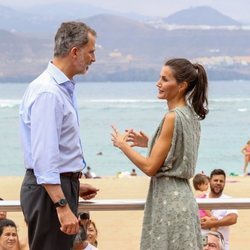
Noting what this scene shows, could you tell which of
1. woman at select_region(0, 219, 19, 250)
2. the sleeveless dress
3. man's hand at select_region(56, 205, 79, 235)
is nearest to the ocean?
woman at select_region(0, 219, 19, 250)

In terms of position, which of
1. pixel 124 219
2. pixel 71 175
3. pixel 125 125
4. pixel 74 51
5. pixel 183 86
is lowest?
pixel 125 125

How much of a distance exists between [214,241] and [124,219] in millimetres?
7230

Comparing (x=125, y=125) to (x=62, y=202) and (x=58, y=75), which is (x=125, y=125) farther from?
(x=62, y=202)

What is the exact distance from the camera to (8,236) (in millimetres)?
6266

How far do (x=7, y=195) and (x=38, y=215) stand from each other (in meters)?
18.7

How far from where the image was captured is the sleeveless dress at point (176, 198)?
469 centimetres

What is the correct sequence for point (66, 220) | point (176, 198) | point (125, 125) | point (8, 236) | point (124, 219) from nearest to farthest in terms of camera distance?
point (66, 220) → point (176, 198) → point (8, 236) → point (124, 219) → point (125, 125)

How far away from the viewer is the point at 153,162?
4.68 metres

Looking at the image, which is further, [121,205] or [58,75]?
[121,205]

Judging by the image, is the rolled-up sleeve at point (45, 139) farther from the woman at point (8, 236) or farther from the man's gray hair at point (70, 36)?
the woman at point (8, 236)

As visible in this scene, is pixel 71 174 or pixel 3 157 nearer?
pixel 71 174

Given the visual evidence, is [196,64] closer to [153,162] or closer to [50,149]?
[153,162]

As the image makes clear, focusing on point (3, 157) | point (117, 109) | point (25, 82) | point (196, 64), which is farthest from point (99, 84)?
point (196, 64)

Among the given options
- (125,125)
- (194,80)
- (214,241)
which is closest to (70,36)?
(194,80)
